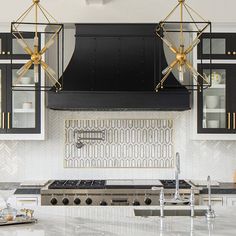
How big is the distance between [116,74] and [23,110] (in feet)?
3.52

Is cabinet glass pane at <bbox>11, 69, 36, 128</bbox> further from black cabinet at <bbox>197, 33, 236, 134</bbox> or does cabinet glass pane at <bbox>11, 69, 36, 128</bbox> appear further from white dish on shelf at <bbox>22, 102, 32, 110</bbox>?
black cabinet at <bbox>197, 33, 236, 134</bbox>

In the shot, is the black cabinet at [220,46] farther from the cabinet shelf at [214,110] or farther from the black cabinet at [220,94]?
the cabinet shelf at [214,110]

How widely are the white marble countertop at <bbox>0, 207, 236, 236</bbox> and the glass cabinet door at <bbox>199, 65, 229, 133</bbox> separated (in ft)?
6.95

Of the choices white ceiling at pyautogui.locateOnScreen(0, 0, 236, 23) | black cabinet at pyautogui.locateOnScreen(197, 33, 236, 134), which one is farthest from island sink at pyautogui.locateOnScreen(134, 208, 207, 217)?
white ceiling at pyautogui.locateOnScreen(0, 0, 236, 23)

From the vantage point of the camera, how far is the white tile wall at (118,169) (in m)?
5.79

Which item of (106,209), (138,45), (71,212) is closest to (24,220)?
(71,212)

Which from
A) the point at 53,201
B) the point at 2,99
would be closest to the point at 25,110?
the point at 2,99

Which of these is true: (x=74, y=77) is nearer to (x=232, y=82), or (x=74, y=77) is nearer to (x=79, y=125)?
(x=79, y=125)

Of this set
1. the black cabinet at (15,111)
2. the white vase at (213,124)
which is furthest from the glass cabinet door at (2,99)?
the white vase at (213,124)

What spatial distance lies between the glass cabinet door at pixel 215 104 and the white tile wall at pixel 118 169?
0.38m

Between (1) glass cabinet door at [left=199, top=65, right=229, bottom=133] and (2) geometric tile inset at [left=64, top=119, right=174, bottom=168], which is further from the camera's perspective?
(2) geometric tile inset at [left=64, top=119, right=174, bottom=168]

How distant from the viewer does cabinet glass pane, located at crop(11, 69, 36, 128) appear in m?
5.41

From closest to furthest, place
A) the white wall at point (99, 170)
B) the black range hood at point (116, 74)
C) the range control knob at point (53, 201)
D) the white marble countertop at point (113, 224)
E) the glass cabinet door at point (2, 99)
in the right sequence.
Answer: the white marble countertop at point (113, 224) → the range control knob at point (53, 201) → the black range hood at point (116, 74) → the glass cabinet door at point (2, 99) → the white wall at point (99, 170)

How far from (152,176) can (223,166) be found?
83cm
